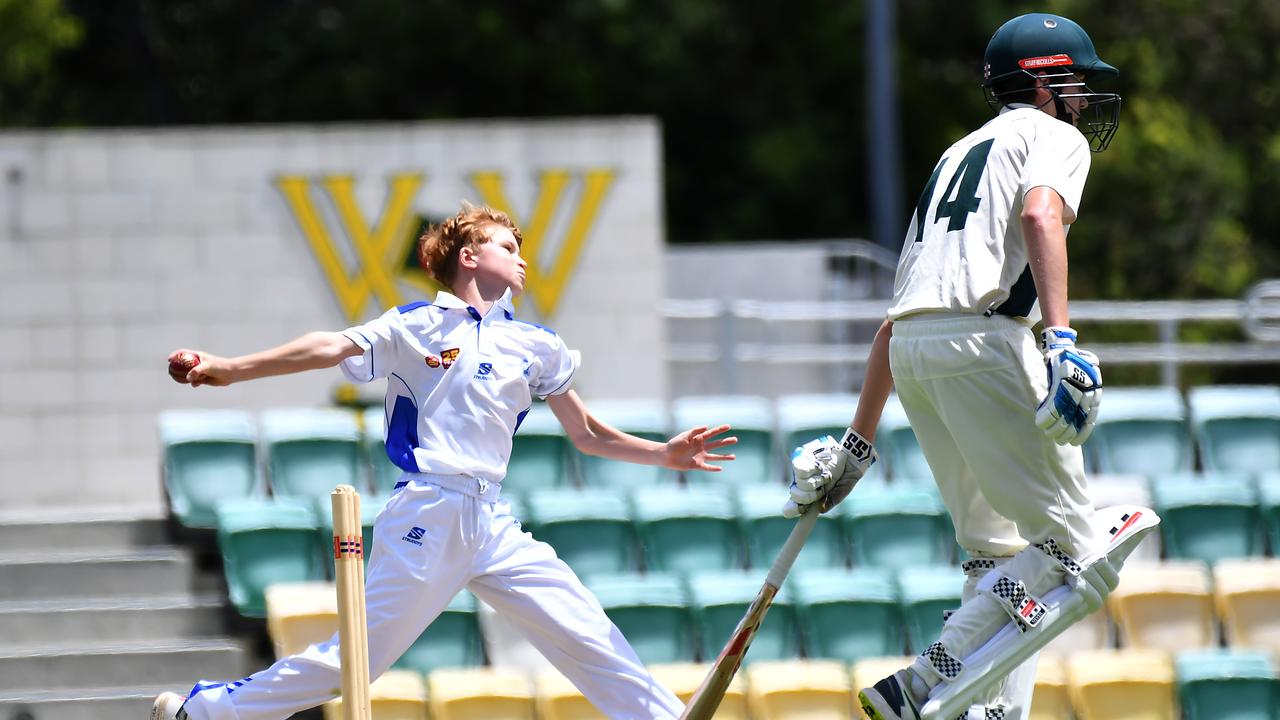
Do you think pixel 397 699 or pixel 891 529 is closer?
pixel 397 699

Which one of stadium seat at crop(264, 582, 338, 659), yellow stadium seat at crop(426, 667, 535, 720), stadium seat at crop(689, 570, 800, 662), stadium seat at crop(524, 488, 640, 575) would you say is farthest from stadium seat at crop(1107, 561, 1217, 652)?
stadium seat at crop(264, 582, 338, 659)

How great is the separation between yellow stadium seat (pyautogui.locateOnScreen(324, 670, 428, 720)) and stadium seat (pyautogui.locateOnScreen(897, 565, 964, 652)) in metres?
2.04

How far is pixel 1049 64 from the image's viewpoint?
473cm

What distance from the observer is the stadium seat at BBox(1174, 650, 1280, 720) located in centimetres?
653

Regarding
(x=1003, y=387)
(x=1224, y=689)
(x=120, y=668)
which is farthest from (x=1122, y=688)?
(x=120, y=668)

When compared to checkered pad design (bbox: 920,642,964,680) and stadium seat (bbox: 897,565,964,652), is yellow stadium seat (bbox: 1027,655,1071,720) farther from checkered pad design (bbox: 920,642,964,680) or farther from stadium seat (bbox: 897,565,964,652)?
checkered pad design (bbox: 920,642,964,680)

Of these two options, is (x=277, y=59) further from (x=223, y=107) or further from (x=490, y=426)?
(x=490, y=426)

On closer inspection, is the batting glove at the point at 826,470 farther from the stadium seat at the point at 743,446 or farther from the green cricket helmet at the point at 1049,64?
the stadium seat at the point at 743,446

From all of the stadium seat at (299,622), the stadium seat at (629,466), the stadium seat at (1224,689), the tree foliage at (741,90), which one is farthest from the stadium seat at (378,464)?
the tree foliage at (741,90)

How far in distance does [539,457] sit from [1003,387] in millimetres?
4030

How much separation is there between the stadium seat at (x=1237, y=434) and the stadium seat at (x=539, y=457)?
10.5 ft

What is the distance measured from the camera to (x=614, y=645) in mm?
4801

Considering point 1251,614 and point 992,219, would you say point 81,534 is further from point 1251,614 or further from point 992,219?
point 1251,614

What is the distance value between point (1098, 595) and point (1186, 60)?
21037 millimetres
